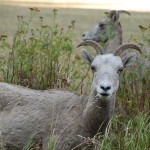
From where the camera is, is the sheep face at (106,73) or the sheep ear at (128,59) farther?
the sheep ear at (128,59)

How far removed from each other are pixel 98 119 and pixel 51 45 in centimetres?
215

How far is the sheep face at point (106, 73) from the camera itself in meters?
7.42

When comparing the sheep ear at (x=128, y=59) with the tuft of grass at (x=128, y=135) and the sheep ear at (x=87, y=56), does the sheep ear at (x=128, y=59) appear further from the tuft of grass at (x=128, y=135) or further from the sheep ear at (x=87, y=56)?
the tuft of grass at (x=128, y=135)

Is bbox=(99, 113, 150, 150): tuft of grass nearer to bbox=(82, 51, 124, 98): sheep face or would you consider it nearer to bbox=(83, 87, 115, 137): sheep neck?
bbox=(83, 87, 115, 137): sheep neck

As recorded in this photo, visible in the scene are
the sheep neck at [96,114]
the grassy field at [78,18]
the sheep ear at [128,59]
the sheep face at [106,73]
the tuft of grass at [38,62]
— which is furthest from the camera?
the grassy field at [78,18]

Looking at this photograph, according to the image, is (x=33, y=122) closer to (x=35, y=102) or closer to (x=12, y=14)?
(x=35, y=102)

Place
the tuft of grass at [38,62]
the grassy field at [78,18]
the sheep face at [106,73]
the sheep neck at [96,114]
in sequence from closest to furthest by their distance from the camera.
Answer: the sheep face at [106,73] → the sheep neck at [96,114] → the tuft of grass at [38,62] → the grassy field at [78,18]

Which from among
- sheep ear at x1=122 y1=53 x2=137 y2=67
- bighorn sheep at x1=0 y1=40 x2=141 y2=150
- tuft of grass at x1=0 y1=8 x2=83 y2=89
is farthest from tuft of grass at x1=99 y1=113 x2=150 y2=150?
tuft of grass at x1=0 y1=8 x2=83 y2=89

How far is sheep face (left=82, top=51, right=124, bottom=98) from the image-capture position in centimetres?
742

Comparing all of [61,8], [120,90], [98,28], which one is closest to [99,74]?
[120,90]

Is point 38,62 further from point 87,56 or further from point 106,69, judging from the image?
point 106,69

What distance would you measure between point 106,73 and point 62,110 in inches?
38.6

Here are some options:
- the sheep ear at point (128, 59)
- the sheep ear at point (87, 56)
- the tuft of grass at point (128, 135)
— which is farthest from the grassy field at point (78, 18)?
the sheep ear at point (128, 59)

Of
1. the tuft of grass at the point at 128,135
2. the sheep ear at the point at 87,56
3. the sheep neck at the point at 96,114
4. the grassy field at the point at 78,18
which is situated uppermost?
the sheep ear at the point at 87,56
